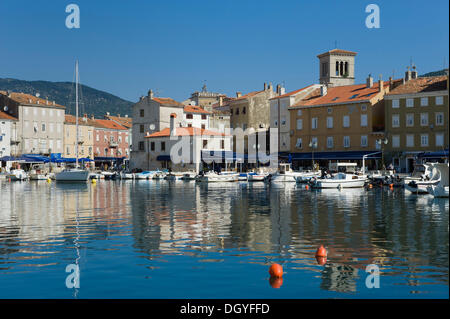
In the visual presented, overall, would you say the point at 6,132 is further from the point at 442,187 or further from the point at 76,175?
the point at 442,187

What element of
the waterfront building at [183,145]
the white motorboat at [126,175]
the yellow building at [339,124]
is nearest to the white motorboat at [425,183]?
the yellow building at [339,124]

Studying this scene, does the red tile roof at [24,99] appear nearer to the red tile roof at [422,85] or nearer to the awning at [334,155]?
the awning at [334,155]

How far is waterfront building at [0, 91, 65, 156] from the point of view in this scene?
9769cm

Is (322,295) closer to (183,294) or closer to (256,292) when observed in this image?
(256,292)

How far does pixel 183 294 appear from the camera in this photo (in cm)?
1237

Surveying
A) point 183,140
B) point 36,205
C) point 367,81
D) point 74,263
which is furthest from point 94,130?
point 74,263

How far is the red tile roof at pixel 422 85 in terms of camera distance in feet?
226

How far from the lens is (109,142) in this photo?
392 feet

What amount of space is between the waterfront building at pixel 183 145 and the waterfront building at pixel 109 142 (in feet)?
86.5

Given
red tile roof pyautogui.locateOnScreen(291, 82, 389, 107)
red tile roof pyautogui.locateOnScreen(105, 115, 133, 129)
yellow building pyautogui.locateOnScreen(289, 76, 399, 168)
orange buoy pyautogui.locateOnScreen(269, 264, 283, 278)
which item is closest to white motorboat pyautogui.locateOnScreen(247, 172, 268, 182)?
yellow building pyautogui.locateOnScreen(289, 76, 399, 168)

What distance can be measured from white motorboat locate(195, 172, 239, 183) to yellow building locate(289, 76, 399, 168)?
40.4 feet

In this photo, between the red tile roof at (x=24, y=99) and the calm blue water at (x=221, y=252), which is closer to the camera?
the calm blue water at (x=221, y=252)

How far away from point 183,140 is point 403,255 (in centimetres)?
6976

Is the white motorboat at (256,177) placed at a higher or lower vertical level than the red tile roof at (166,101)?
lower
